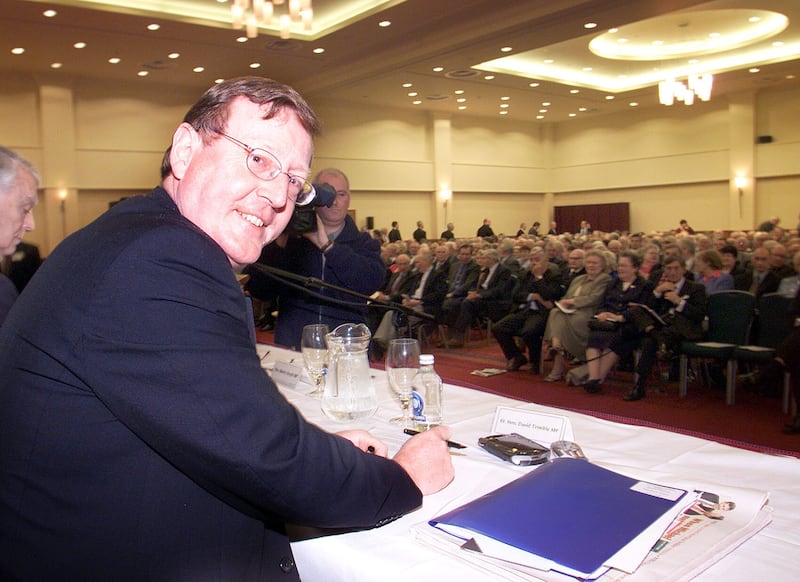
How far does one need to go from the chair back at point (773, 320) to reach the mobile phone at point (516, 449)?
14.7ft

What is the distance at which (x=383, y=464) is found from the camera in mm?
1030

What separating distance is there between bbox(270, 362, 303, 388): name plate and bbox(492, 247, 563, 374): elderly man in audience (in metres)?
4.70

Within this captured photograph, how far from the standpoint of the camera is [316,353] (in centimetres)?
206

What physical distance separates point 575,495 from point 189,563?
60 centimetres

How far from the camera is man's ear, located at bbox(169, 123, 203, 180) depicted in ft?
3.36

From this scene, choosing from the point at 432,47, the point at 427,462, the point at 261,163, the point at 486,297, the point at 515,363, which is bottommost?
the point at 515,363

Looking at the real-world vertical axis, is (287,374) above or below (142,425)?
below

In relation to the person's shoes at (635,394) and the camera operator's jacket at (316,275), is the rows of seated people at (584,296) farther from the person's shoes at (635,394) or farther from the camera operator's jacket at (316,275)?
the camera operator's jacket at (316,275)

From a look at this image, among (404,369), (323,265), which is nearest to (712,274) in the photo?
(323,265)

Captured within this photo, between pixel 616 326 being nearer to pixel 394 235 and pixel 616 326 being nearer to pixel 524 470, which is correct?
pixel 524 470

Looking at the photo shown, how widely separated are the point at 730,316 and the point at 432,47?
8634 millimetres

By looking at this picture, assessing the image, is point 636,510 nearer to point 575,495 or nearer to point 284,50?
point 575,495

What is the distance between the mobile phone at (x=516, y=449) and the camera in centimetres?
133

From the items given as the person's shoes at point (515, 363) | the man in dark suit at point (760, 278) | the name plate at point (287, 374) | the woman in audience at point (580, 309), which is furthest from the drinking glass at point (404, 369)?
the man in dark suit at point (760, 278)
